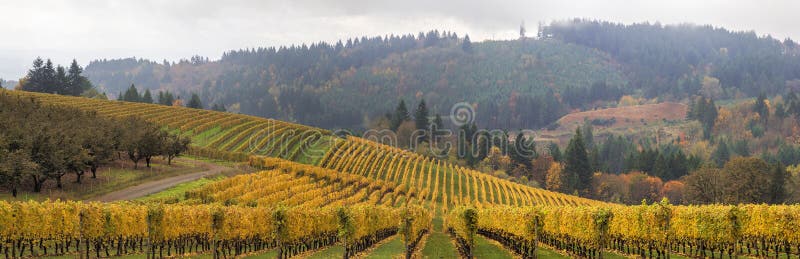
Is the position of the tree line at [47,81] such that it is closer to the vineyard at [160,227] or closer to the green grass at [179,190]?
the green grass at [179,190]

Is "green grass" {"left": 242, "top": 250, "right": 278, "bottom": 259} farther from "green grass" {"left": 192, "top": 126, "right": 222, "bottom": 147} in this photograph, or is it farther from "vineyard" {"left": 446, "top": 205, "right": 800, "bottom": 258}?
"green grass" {"left": 192, "top": 126, "right": 222, "bottom": 147}

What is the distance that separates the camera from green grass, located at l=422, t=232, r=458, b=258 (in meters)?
43.9

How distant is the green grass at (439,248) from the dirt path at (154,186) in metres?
26.6

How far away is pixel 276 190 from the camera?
2689 inches

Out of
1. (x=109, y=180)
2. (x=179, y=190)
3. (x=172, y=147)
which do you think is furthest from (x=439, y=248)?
(x=172, y=147)

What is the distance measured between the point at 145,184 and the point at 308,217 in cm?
2533

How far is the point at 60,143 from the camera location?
56000 mm

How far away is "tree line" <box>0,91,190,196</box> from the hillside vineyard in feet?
33.4

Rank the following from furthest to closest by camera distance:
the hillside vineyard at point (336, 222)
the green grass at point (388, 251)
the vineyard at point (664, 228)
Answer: the green grass at point (388, 251), the hillside vineyard at point (336, 222), the vineyard at point (664, 228)

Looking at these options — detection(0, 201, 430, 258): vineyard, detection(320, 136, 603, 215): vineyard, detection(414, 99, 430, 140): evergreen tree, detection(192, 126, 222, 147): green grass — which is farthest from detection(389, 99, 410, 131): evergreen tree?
detection(0, 201, 430, 258): vineyard

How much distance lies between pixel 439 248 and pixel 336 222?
27.9ft

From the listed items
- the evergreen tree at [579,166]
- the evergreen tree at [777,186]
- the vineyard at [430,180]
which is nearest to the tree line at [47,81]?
the vineyard at [430,180]

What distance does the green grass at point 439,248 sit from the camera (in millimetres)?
43869

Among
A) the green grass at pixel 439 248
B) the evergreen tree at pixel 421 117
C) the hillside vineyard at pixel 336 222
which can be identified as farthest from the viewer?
the evergreen tree at pixel 421 117
